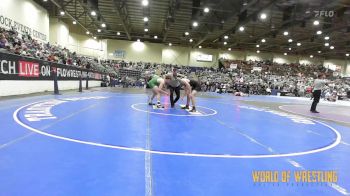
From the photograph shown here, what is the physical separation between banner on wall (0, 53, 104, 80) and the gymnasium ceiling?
8522 millimetres

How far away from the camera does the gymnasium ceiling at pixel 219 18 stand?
21625mm

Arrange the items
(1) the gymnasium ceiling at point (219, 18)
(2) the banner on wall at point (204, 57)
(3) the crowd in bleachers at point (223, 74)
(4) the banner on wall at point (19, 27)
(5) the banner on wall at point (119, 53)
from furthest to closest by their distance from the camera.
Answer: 1. (2) the banner on wall at point (204, 57)
2. (5) the banner on wall at point (119, 53)
3. (3) the crowd in bleachers at point (223, 74)
4. (1) the gymnasium ceiling at point (219, 18)
5. (4) the banner on wall at point (19, 27)

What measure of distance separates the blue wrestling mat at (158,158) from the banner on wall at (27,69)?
4937 millimetres

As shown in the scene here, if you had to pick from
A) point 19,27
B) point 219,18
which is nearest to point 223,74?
point 219,18

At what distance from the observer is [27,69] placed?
39.9 feet

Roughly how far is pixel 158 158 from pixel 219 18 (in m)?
25.7

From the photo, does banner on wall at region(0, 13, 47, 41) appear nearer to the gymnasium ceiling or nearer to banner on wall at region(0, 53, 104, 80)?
the gymnasium ceiling

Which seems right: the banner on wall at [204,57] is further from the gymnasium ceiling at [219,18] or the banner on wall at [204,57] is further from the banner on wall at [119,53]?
the banner on wall at [119,53]

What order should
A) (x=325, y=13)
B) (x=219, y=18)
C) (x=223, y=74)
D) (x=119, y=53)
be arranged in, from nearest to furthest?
(x=325, y=13), (x=219, y=18), (x=223, y=74), (x=119, y=53)

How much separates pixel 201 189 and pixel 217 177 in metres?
0.43

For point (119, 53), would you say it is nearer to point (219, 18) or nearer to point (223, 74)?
point (223, 74)

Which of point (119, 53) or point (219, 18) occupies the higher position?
point (219, 18)

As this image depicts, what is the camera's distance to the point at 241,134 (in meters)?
5.98

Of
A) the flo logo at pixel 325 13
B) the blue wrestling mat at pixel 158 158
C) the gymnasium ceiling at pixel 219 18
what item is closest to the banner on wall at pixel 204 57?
the gymnasium ceiling at pixel 219 18
